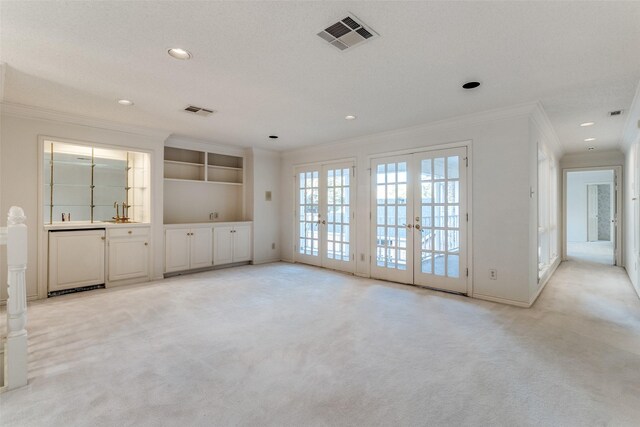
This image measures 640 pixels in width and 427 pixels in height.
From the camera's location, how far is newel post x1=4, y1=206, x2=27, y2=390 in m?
2.01

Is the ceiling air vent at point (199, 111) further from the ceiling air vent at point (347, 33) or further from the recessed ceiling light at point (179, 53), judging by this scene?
the ceiling air vent at point (347, 33)

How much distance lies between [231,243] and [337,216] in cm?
Result: 211

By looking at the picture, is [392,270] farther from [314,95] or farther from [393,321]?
[314,95]

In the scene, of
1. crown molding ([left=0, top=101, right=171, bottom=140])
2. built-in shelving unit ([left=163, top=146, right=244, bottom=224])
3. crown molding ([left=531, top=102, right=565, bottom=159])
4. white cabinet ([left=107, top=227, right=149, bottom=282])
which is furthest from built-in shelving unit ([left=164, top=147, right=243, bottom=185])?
crown molding ([left=531, top=102, right=565, bottom=159])

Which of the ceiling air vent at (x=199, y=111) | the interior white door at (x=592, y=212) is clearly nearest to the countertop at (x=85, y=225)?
the ceiling air vent at (x=199, y=111)

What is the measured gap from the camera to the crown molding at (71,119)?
3.77 m

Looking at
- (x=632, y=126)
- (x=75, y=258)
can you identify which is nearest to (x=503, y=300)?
(x=632, y=126)

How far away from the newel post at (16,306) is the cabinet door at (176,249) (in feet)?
10.1

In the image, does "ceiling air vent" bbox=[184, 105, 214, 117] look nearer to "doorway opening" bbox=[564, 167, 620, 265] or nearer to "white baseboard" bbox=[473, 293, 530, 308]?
"white baseboard" bbox=[473, 293, 530, 308]

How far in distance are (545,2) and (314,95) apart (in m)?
2.08

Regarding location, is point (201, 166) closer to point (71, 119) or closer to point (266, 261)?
point (71, 119)

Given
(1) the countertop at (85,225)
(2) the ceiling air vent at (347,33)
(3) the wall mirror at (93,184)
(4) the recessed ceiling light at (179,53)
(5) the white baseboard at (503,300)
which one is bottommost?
(5) the white baseboard at (503,300)

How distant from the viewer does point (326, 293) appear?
166 inches

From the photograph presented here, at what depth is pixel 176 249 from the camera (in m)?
5.28
